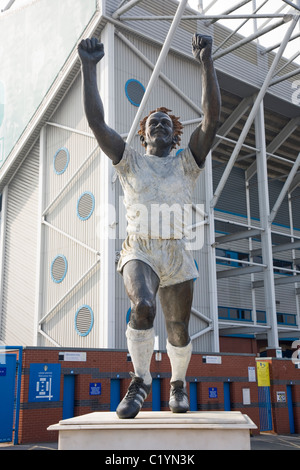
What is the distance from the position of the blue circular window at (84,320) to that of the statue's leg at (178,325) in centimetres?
1327

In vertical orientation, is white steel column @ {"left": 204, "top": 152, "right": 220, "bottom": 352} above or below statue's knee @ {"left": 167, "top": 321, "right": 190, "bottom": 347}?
above

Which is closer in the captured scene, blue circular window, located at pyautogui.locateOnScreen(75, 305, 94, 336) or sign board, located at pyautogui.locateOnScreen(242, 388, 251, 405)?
blue circular window, located at pyautogui.locateOnScreen(75, 305, 94, 336)

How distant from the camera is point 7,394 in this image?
43.9 ft

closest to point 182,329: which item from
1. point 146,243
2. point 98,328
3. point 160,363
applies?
point 146,243

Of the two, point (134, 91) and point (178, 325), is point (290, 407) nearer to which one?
point (134, 91)

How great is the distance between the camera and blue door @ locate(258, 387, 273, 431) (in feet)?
60.0

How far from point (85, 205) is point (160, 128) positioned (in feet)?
47.6

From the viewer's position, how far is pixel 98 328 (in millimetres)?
17125

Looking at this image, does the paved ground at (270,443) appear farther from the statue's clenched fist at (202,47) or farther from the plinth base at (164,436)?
the statue's clenched fist at (202,47)

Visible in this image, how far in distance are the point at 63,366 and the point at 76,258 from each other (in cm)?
532

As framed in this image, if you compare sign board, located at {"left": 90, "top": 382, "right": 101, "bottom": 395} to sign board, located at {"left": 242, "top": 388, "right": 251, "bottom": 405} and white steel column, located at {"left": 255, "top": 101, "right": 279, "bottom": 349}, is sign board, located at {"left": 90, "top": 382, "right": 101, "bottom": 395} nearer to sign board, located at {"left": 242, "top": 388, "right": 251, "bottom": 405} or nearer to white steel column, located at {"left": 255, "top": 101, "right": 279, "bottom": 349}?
sign board, located at {"left": 242, "top": 388, "right": 251, "bottom": 405}

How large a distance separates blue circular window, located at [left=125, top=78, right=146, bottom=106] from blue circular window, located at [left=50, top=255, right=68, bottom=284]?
6300 mm

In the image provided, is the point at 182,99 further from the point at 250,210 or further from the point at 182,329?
the point at 182,329

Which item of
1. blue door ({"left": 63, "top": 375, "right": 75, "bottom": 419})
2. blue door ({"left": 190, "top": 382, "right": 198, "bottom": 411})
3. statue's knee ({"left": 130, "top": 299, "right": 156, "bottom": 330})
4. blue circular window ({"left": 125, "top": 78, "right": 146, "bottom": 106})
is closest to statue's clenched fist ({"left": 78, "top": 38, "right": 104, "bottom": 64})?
statue's knee ({"left": 130, "top": 299, "right": 156, "bottom": 330})
